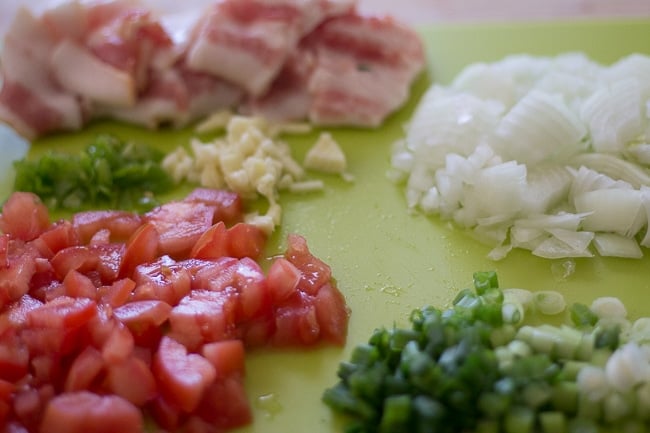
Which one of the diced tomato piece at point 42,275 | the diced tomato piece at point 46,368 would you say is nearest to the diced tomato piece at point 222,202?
the diced tomato piece at point 42,275

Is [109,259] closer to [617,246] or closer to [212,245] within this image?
[212,245]

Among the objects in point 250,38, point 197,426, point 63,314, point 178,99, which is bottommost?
point 197,426

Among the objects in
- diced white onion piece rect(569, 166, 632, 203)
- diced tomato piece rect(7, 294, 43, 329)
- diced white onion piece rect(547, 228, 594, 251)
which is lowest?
diced white onion piece rect(547, 228, 594, 251)

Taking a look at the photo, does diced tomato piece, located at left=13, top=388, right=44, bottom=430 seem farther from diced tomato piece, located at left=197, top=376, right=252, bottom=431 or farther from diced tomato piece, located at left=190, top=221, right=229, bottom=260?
diced tomato piece, located at left=190, top=221, right=229, bottom=260

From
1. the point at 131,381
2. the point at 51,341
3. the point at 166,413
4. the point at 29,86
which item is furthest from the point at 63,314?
the point at 29,86

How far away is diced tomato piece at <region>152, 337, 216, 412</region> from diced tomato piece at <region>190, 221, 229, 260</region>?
0.43 meters

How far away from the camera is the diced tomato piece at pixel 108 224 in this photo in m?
2.64

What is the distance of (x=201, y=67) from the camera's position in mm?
3229

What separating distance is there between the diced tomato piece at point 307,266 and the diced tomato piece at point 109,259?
54 centimetres

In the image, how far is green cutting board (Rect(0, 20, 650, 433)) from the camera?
2113 millimetres

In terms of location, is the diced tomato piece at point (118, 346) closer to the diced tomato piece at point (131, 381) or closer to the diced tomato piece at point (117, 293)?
the diced tomato piece at point (131, 381)

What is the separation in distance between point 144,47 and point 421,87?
1.22 metres

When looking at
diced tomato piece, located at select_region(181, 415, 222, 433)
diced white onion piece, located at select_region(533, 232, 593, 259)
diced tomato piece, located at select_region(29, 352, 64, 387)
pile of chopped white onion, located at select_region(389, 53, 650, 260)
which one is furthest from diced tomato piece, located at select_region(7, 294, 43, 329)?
diced white onion piece, located at select_region(533, 232, 593, 259)

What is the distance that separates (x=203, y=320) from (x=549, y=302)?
1.02 m
